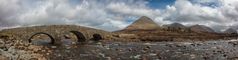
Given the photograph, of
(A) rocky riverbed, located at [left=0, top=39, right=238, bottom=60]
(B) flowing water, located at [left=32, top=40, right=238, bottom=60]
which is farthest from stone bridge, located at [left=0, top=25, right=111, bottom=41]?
(B) flowing water, located at [left=32, top=40, right=238, bottom=60]

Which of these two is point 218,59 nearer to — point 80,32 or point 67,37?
point 80,32

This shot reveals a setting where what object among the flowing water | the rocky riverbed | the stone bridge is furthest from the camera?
the stone bridge

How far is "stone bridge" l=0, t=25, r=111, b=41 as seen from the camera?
7831 centimetres

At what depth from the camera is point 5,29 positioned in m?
80.6

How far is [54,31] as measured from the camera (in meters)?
87.1

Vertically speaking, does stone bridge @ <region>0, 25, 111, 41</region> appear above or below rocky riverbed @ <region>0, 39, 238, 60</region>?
above

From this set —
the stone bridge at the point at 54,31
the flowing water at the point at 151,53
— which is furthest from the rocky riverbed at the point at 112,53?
the stone bridge at the point at 54,31

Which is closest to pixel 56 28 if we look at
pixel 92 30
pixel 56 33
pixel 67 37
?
pixel 56 33

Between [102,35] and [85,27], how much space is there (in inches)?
345

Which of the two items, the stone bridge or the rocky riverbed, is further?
the stone bridge

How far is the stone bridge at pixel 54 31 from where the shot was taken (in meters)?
78.3

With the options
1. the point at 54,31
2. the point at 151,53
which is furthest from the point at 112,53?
the point at 54,31

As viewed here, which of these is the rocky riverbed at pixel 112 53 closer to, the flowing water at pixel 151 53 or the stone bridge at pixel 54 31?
the flowing water at pixel 151 53

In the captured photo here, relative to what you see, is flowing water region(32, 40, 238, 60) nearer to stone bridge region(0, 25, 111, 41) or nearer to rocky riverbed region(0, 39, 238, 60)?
rocky riverbed region(0, 39, 238, 60)
